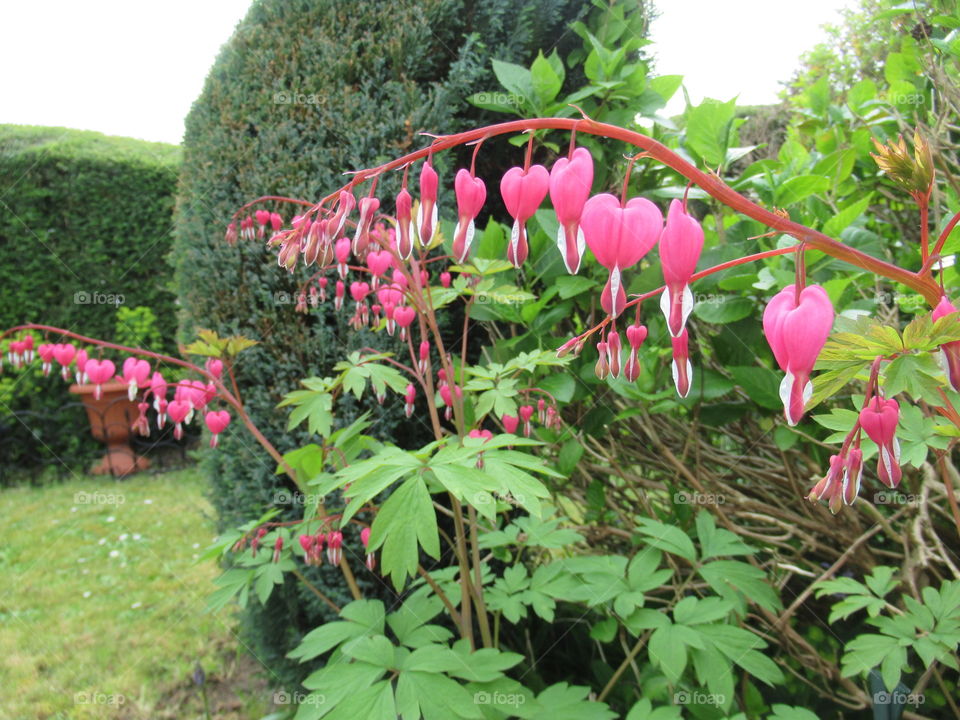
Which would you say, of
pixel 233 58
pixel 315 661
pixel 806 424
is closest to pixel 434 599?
pixel 315 661

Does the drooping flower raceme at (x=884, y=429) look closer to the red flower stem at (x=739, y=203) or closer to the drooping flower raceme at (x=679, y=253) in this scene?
the red flower stem at (x=739, y=203)

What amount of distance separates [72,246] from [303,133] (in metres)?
5.90

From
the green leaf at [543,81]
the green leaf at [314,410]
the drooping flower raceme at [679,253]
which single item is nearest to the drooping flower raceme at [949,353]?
the drooping flower raceme at [679,253]

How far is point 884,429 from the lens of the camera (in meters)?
0.72

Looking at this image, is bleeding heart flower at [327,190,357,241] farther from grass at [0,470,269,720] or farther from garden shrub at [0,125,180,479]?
garden shrub at [0,125,180,479]

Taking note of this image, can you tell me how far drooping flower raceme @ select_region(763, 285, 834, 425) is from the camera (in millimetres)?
605

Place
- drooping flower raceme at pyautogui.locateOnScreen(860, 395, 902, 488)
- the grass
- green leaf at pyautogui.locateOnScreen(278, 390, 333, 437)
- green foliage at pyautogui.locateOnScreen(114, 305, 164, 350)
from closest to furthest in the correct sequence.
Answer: drooping flower raceme at pyautogui.locateOnScreen(860, 395, 902, 488) < green leaf at pyautogui.locateOnScreen(278, 390, 333, 437) < the grass < green foliage at pyautogui.locateOnScreen(114, 305, 164, 350)

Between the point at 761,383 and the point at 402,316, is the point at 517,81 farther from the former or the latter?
the point at 761,383

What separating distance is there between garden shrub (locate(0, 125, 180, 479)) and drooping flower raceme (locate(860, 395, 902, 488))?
7383 millimetres

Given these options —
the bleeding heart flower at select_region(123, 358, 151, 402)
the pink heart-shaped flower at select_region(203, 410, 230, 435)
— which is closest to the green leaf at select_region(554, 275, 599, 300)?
the pink heart-shaped flower at select_region(203, 410, 230, 435)

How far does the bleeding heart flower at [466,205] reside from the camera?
772 millimetres

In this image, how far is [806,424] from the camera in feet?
6.32

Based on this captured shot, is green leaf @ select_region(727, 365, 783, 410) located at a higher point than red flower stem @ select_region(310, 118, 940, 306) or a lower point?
lower

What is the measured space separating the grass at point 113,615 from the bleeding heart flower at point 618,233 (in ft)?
8.70
